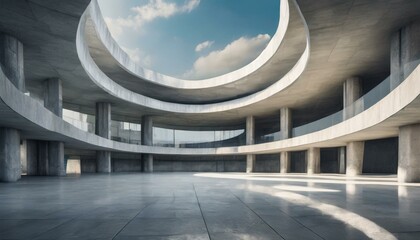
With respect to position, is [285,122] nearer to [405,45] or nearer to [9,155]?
[405,45]

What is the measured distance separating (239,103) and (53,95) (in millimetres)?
21020

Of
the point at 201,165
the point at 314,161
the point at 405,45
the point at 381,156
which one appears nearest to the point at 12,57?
the point at 405,45

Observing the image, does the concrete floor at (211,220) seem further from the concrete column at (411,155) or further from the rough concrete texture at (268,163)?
the rough concrete texture at (268,163)

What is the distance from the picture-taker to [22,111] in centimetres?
1323

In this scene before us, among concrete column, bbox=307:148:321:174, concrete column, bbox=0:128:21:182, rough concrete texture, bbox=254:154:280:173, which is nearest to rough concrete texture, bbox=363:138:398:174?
concrete column, bbox=307:148:321:174

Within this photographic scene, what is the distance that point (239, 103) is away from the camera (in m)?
34.6

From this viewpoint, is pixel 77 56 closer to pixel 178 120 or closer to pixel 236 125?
pixel 178 120

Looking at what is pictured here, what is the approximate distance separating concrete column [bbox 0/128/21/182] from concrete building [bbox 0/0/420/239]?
0.22 feet

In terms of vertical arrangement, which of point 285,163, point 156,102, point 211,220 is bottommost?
point 285,163

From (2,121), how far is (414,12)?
23085mm

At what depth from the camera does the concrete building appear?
9883mm

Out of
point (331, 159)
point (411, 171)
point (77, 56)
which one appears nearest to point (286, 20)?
point (411, 171)

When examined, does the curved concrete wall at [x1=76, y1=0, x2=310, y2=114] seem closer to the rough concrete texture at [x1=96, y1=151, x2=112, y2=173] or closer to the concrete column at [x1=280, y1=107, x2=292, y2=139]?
the concrete column at [x1=280, y1=107, x2=292, y2=139]

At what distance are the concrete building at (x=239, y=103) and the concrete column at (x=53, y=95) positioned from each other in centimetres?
12
